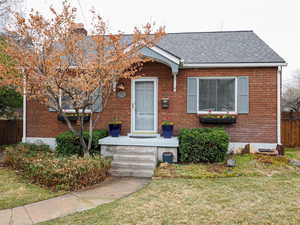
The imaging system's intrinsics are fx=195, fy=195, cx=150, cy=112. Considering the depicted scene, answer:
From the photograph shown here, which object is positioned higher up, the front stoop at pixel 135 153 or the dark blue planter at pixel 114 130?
the dark blue planter at pixel 114 130

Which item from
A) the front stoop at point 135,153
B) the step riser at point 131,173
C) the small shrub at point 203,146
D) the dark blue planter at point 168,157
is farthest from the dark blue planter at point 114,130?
the small shrub at point 203,146

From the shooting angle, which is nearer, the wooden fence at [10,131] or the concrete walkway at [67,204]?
the concrete walkway at [67,204]

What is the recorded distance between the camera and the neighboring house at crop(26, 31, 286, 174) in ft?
23.9

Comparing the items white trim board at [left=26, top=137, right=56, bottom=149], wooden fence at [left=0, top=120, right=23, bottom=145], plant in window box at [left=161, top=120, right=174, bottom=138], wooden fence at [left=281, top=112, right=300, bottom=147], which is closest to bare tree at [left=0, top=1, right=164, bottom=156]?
plant in window box at [left=161, top=120, right=174, bottom=138]

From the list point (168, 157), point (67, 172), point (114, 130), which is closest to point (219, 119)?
point (168, 157)

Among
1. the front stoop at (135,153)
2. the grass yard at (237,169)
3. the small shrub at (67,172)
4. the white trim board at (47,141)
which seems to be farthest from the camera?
the white trim board at (47,141)

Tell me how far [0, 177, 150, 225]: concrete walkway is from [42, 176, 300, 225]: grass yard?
0.26 meters

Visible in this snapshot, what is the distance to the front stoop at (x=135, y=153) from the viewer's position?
18.2ft

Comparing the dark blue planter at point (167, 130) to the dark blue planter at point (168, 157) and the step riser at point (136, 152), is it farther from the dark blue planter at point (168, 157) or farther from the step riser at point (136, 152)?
the step riser at point (136, 152)

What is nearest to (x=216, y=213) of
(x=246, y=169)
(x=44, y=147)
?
(x=246, y=169)

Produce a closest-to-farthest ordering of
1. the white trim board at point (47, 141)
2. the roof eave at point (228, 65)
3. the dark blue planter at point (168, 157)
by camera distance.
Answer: the dark blue planter at point (168, 157), the roof eave at point (228, 65), the white trim board at point (47, 141)

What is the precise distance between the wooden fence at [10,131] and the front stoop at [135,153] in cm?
648

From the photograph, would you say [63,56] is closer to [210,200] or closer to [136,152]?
[136,152]

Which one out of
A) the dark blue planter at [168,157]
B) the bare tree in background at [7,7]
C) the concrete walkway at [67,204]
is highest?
the bare tree in background at [7,7]
